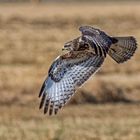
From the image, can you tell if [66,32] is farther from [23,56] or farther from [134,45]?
[134,45]

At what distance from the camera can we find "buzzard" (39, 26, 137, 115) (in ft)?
20.7

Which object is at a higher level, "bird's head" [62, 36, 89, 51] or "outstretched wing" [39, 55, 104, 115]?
"bird's head" [62, 36, 89, 51]

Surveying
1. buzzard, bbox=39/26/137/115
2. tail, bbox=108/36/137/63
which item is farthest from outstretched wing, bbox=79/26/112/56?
tail, bbox=108/36/137/63

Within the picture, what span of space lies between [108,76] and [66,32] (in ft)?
31.5

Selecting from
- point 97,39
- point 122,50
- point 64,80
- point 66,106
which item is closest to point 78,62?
point 64,80

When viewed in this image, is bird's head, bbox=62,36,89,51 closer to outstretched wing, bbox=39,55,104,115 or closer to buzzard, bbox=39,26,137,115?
buzzard, bbox=39,26,137,115

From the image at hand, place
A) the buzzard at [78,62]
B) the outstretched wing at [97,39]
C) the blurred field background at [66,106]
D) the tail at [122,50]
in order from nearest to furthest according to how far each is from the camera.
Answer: the outstretched wing at [97,39] → the buzzard at [78,62] → the tail at [122,50] → the blurred field background at [66,106]

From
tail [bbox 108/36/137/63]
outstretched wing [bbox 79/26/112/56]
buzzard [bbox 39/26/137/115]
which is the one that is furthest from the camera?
tail [bbox 108/36/137/63]

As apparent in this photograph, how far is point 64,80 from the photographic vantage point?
654 centimetres

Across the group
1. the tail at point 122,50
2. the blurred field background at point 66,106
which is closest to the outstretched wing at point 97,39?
the tail at point 122,50

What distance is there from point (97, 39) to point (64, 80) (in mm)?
505

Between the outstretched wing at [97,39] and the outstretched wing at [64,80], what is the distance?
0.17 meters

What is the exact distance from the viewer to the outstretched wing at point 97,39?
607cm

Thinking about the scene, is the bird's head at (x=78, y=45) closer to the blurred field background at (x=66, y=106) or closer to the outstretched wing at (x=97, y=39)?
the outstretched wing at (x=97, y=39)
